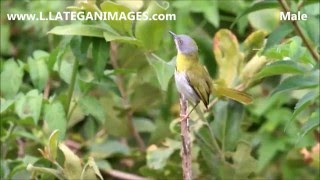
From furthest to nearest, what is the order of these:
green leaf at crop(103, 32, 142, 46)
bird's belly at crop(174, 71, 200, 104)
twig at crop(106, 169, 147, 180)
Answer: twig at crop(106, 169, 147, 180), green leaf at crop(103, 32, 142, 46), bird's belly at crop(174, 71, 200, 104)

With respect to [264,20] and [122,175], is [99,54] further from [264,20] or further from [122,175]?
[264,20]

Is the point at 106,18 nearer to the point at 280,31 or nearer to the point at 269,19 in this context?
the point at 280,31

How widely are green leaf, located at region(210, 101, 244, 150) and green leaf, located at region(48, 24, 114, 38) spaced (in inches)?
12.8

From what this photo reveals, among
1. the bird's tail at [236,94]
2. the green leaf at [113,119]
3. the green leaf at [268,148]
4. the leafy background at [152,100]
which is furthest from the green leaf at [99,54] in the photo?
the green leaf at [268,148]

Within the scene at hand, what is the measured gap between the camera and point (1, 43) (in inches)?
86.6

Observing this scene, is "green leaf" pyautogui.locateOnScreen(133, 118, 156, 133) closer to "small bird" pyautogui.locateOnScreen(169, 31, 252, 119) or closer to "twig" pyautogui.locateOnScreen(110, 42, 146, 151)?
"twig" pyautogui.locateOnScreen(110, 42, 146, 151)

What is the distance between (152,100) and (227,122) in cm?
27

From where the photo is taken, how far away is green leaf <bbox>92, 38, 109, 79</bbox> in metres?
1.45

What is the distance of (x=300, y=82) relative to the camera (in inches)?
53.4

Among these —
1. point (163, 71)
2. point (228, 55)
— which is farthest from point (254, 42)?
point (163, 71)

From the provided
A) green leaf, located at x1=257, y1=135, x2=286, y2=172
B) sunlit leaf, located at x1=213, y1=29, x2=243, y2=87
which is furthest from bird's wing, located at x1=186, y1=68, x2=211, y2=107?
green leaf, located at x1=257, y1=135, x2=286, y2=172

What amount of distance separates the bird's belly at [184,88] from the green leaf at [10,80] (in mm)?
431

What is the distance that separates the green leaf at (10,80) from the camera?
5.22ft

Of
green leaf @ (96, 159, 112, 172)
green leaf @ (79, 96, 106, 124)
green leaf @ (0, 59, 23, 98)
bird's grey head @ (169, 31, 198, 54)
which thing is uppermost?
bird's grey head @ (169, 31, 198, 54)
